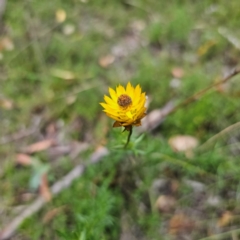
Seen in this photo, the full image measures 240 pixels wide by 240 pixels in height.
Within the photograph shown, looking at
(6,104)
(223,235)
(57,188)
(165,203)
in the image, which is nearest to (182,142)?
(165,203)

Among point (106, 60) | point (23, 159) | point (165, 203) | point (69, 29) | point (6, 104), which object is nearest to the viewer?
point (165, 203)

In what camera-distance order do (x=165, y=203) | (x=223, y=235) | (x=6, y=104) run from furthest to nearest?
(x=6, y=104), (x=165, y=203), (x=223, y=235)

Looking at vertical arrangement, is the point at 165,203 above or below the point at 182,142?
below

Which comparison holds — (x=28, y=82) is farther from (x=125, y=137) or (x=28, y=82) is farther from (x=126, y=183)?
(x=125, y=137)

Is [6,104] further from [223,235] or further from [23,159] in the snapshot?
[223,235]

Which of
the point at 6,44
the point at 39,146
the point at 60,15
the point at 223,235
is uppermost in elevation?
the point at 60,15

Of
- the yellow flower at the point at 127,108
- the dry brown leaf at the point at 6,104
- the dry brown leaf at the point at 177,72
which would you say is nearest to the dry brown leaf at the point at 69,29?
the dry brown leaf at the point at 6,104

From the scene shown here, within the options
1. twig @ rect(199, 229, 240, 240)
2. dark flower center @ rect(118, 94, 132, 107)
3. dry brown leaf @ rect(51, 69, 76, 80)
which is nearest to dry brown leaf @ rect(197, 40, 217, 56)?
dry brown leaf @ rect(51, 69, 76, 80)
